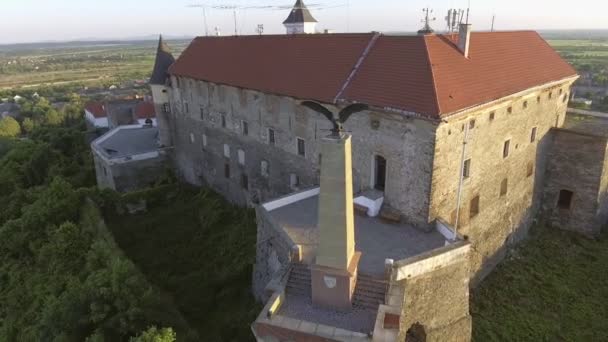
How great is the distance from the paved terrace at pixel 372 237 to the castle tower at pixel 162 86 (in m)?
19.7

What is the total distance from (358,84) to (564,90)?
14.8 metres

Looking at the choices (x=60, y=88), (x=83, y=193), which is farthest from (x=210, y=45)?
(x=60, y=88)

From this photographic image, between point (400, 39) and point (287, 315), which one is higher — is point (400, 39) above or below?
above

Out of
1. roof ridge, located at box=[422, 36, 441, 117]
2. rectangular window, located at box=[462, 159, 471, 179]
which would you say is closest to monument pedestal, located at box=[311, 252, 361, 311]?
roof ridge, located at box=[422, 36, 441, 117]

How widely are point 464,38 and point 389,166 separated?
671cm

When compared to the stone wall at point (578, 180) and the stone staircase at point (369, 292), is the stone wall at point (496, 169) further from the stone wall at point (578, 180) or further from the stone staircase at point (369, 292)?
the stone staircase at point (369, 292)

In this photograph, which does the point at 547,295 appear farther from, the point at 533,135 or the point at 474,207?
the point at 533,135

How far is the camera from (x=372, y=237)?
16109 millimetres

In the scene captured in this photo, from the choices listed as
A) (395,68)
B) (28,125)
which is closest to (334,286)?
(395,68)

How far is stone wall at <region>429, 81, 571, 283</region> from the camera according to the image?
54.7 feet

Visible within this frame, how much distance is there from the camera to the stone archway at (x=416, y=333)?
560 inches

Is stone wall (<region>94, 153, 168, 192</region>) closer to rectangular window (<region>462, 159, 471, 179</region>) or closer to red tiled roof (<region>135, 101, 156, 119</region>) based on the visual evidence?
red tiled roof (<region>135, 101, 156, 119</region>)

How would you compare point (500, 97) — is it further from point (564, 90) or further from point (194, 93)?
point (194, 93)

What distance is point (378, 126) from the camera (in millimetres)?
17359
